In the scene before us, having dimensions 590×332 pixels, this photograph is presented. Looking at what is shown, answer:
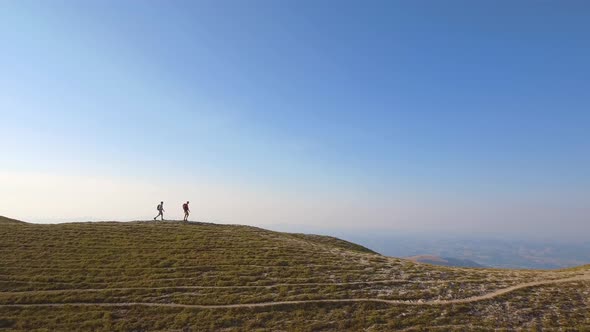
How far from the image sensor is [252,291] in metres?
27.6

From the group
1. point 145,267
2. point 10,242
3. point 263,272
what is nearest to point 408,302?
point 263,272

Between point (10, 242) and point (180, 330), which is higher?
point (10, 242)

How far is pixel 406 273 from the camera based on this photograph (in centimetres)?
3244

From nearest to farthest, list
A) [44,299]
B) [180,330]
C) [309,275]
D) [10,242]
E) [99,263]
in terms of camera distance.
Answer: [180,330], [44,299], [309,275], [99,263], [10,242]

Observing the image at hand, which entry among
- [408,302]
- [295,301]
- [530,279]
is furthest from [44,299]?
[530,279]

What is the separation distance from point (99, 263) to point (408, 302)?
3007cm

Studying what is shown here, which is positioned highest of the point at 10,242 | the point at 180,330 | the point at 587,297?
the point at 10,242

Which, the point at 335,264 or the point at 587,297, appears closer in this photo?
the point at 587,297

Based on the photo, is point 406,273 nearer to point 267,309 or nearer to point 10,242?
point 267,309

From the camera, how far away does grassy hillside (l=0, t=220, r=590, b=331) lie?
2311 centimetres

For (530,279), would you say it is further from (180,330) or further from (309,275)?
(180,330)

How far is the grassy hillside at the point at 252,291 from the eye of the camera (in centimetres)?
2311

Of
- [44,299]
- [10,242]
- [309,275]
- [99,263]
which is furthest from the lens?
[10,242]

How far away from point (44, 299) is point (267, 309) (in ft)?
60.1
